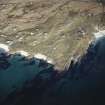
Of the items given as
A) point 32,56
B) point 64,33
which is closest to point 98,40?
point 64,33

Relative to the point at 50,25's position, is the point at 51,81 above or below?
below

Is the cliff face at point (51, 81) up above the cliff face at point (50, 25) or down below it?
below

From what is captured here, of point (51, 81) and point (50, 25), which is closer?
point (51, 81)

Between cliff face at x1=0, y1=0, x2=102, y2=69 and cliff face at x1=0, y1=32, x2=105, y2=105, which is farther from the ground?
cliff face at x1=0, y1=0, x2=102, y2=69

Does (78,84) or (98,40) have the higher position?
(98,40)

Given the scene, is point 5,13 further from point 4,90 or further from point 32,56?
point 4,90

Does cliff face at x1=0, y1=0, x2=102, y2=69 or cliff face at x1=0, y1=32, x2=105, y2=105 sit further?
cliff face at x1=0, y1=0, x2=102, y2=69

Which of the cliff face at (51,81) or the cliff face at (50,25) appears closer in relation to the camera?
the cliff face at (51,81)

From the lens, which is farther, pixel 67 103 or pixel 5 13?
pixel 5 13
